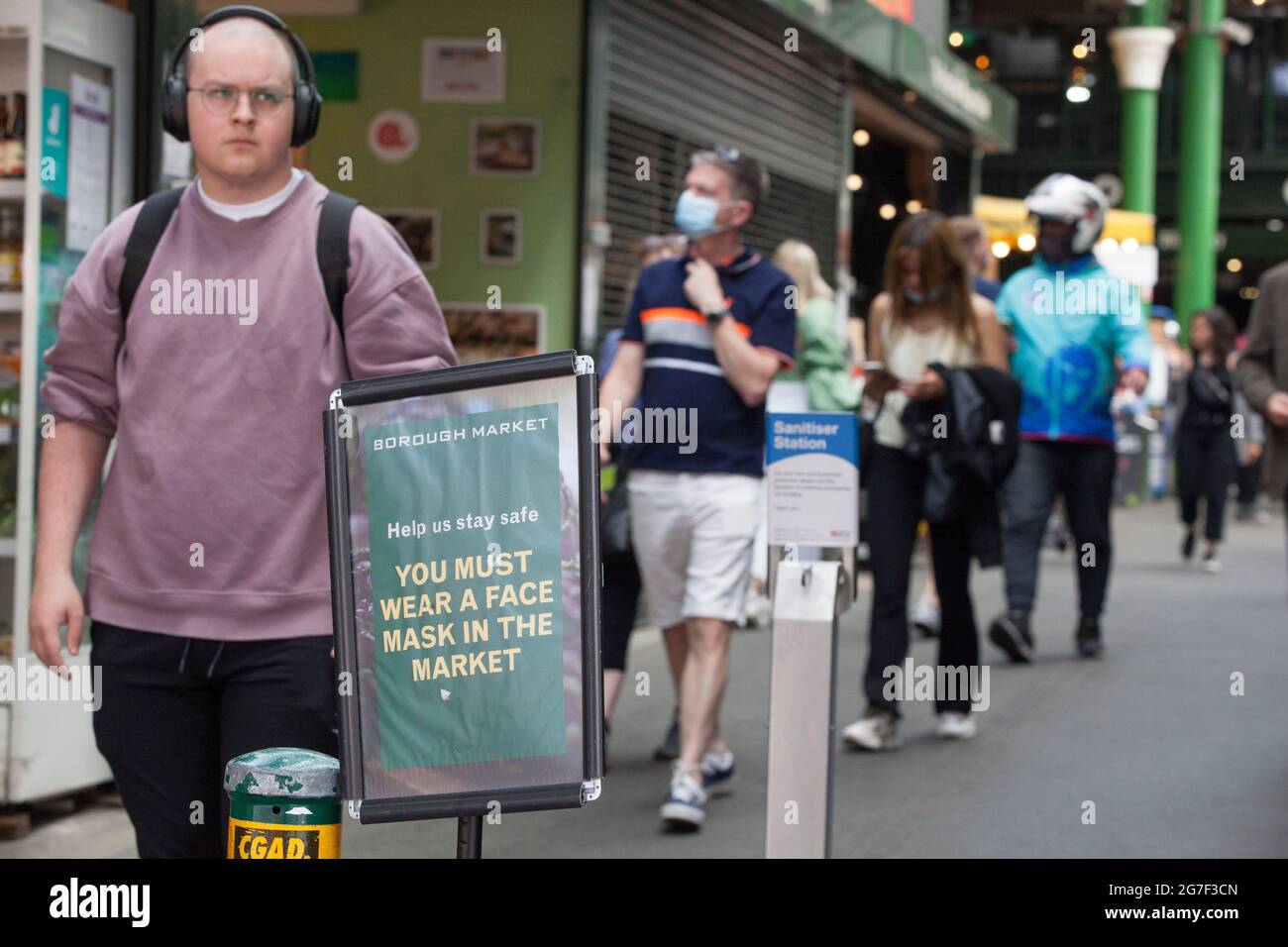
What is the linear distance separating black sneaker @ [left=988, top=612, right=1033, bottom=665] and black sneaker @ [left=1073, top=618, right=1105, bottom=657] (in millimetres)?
378

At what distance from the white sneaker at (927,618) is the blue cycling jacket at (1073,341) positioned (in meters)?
1.57

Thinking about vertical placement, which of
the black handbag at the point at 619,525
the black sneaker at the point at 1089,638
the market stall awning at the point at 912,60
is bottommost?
the black sneaker at the point at 1089,638

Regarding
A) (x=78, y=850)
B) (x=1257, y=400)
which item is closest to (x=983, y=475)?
(x=1257, y=400)

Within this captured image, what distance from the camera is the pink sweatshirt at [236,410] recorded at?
331 cm

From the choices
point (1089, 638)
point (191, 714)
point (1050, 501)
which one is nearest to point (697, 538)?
point (191, 714)

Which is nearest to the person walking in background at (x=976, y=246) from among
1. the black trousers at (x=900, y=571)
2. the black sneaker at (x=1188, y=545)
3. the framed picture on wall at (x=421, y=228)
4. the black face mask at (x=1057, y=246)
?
the black face mask at (x=1057, y=246)

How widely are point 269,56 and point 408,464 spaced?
901 millimetres

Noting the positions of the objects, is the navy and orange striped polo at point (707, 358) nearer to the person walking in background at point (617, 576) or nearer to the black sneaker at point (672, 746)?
the person walking in background at point (617, 576)

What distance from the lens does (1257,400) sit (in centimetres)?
661

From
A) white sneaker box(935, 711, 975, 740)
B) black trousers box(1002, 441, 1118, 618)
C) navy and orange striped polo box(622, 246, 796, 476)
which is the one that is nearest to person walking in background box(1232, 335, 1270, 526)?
black trousers box(1002, 441, 1118, 618)

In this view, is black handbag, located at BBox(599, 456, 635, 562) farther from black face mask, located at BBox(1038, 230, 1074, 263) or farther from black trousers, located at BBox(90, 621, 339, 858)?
black trousers, located at BBox(90, 621, 339, 858)

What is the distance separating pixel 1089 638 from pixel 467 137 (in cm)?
397

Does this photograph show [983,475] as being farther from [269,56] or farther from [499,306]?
[269,56]

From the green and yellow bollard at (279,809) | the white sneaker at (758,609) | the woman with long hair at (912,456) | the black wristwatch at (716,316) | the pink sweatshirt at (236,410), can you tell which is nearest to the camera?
the green and yellow bollard at (279,809)
